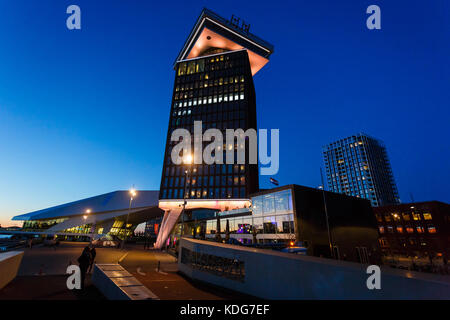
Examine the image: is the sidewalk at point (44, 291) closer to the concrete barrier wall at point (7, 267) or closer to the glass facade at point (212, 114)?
the concrete barrier wall at point (7, 267)

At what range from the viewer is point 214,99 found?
7056 cm

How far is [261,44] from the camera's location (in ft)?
283

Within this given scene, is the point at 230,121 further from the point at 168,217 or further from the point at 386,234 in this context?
the point at 386,234

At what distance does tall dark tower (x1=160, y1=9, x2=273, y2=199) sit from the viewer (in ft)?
201

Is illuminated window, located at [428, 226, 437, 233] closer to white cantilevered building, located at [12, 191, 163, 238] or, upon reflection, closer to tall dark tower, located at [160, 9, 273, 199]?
tall dark tower, located at [160, 9, 273, 199]

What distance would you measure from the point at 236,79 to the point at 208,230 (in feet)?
161

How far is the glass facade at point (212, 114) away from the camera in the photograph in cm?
6091

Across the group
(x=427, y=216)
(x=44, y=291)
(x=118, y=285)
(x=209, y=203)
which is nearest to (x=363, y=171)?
(x=427, y=216)

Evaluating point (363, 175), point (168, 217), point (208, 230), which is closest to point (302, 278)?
point (208, 230)

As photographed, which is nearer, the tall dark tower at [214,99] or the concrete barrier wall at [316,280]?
the concrete barrier wall at [316,280]

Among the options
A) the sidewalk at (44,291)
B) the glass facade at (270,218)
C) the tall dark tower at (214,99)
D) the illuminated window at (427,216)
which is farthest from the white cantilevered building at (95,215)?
the illuminated window at (427,216)

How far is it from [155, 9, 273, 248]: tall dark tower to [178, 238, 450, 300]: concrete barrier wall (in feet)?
152

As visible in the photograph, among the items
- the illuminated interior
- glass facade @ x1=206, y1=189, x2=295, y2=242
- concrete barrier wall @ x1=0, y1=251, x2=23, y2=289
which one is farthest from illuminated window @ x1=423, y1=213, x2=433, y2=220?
concrete barrier wall @ x1=0, y1=251, x2=23, y2=289
